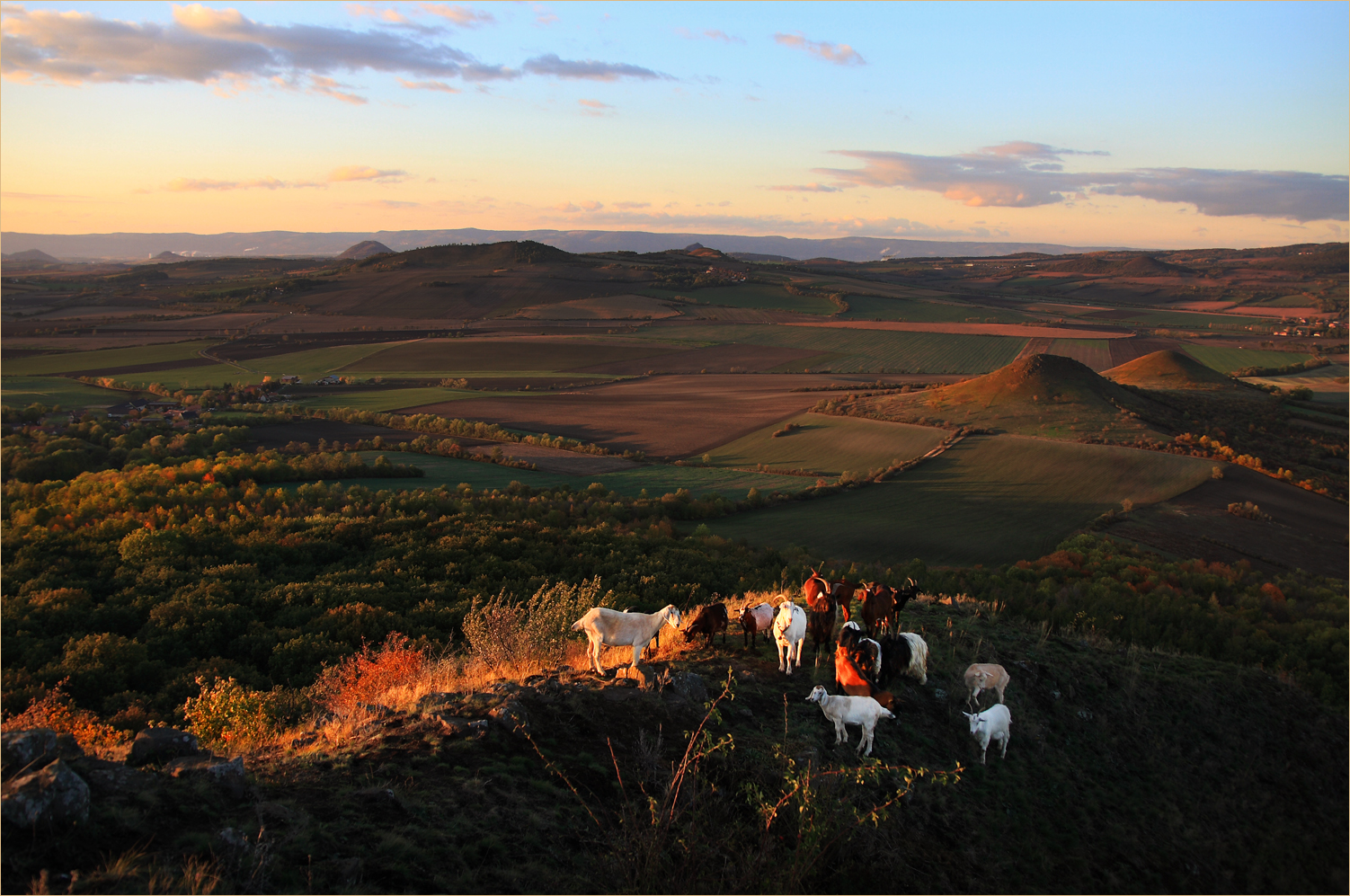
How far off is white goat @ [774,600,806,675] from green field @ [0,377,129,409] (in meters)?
85.4

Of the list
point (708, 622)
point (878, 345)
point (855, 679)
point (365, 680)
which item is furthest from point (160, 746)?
point (878, 345)

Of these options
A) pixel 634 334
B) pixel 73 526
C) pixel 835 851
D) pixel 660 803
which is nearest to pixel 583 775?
pixel 660 803

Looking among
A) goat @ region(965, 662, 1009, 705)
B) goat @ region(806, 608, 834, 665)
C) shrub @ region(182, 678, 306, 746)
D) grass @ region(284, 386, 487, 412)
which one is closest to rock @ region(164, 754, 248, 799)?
shrub @ region(182, 678, 306, 746)

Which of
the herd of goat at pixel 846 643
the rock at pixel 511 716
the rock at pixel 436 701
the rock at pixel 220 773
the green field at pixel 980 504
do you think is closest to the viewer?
the rock at pixel 220 773

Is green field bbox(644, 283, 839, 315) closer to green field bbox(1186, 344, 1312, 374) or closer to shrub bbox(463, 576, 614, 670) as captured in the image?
green field bbox(1186, 344, 1312, 374)

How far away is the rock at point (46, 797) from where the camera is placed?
16.6ft

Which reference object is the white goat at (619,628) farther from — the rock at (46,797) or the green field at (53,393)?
the green field at (53,393)

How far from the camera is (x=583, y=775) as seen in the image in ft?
24.4

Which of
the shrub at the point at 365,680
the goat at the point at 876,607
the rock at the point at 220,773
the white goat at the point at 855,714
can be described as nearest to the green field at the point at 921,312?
the goat at the point at 876,607

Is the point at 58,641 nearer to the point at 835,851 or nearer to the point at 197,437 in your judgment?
the point at 835,851

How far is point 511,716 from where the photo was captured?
7988mm

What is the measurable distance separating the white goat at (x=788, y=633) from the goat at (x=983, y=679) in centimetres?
249

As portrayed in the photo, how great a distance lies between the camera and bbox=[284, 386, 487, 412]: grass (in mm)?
76625

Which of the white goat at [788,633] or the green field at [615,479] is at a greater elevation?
the white goat at [788,633]
